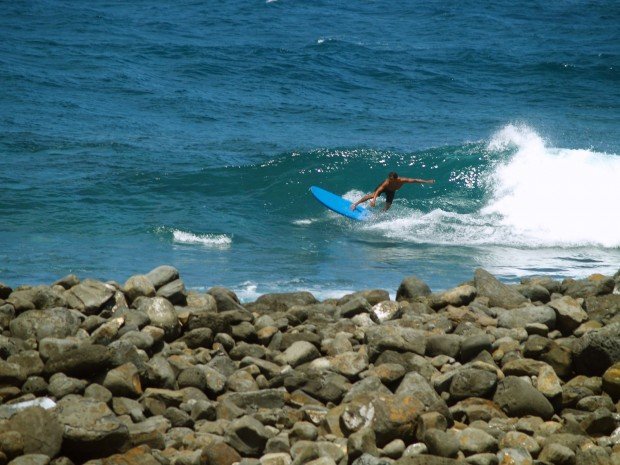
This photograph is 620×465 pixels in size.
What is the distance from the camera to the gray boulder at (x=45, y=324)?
800 cm

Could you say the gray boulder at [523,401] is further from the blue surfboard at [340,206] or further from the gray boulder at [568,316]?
the blue surfboard at [340,206]

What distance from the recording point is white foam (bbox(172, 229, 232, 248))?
1572 centimetres

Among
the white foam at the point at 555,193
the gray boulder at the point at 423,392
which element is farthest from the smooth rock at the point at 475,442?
the white foam at the point at 555,193

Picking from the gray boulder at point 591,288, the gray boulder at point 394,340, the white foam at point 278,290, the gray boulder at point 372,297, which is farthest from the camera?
the white foam at point 278,290

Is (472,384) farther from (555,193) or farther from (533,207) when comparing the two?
(555,193)

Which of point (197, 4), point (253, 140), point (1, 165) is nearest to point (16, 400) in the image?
point (1, 165)

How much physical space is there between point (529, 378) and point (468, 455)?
1529mm

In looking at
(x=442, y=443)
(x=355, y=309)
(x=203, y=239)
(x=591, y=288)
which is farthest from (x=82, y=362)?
(x=203, y=239)

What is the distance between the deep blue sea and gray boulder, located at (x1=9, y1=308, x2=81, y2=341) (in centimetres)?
427

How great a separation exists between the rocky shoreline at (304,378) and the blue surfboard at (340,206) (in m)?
8.00

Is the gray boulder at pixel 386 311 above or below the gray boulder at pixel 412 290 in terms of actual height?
above

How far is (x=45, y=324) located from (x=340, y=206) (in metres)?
10.7

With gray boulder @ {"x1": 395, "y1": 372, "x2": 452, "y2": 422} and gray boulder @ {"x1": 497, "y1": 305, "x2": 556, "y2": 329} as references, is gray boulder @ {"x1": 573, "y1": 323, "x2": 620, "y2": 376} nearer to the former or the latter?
gray boulder @ {"x1": 497, "y1": 305, "x2": 556, "y2": 329}

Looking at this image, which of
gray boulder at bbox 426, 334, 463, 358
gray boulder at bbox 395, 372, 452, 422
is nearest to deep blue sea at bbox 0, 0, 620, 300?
gray boulder at bbox 426, 334, 463, 358
